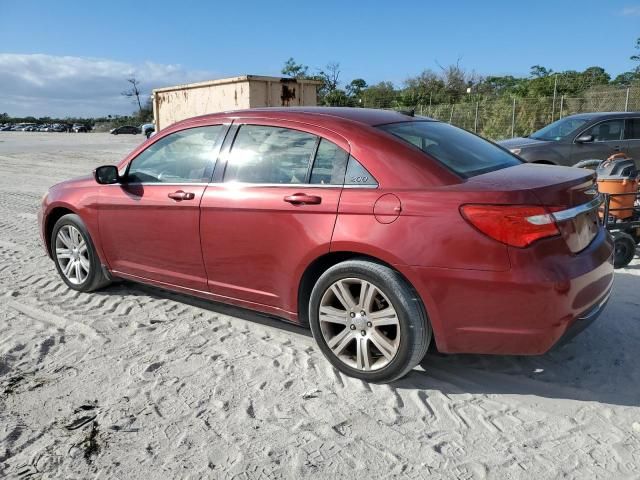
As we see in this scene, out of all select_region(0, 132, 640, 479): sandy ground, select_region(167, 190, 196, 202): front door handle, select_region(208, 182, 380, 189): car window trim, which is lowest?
select_region(0, 132, 640, 479): sandy ground

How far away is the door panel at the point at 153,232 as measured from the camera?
13.2 ft

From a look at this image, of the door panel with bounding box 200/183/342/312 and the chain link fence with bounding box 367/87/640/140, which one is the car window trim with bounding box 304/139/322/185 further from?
the chain link fence with bounding box 367/87/640/140

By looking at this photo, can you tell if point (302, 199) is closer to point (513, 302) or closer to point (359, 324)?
point (359, 324)

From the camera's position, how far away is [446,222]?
293 cm

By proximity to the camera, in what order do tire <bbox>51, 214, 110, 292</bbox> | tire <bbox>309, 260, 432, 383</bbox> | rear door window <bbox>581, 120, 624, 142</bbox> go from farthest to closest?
rear door window <bbox>581, 120, 624, 142</bbox>, tire <bbox>51, 214, 110, 292</bbox>, tire <bbox>309, 260, 432, 383</bbox>

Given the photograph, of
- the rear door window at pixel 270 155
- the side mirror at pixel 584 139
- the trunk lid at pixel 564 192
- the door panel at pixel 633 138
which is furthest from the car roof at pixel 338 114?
the door panel at pixel 633 138

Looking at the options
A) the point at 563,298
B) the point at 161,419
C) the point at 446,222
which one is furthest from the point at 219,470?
the point at 563,298

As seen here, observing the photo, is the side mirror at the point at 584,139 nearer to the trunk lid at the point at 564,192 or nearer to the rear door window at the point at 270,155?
the trunk lid at the point at 564,192

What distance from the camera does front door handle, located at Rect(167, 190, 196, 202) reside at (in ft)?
13.0

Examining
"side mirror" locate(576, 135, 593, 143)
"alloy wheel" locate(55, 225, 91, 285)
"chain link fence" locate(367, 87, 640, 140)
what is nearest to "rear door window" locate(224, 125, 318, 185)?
"alloy wheel" locate(55, 225, 91, 285)

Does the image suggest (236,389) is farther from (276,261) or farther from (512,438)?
(512,438)

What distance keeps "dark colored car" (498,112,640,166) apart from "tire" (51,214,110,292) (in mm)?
7645

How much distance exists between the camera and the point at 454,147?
3605mm

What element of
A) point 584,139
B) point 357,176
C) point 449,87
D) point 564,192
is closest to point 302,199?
point 357,176
